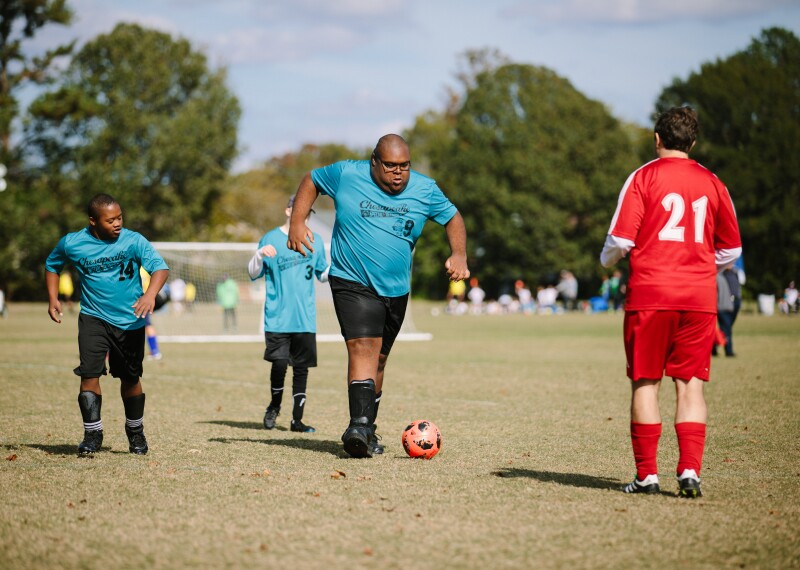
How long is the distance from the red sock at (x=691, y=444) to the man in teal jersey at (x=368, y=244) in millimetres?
1979

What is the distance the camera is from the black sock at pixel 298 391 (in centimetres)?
913

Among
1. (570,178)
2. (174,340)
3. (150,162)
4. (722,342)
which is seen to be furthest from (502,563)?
(570,178)

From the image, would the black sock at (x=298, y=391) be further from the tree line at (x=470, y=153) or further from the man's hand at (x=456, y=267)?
the tree line at (x=470, y=153)

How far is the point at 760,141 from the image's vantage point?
170ft

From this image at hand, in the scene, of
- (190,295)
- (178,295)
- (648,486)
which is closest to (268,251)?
(648,486)

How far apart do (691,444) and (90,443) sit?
14.7ft

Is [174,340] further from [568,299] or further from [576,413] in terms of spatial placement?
[568,299]

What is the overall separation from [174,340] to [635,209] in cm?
2100

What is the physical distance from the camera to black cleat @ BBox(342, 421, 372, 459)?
696 cm

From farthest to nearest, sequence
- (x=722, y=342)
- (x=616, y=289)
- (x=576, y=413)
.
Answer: (x=616, y=289)
(x=722, y=342)
(x=576, y=413)

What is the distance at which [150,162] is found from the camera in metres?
54.1

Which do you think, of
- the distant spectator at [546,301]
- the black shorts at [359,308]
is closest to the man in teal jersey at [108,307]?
the black shorts at [359,308]

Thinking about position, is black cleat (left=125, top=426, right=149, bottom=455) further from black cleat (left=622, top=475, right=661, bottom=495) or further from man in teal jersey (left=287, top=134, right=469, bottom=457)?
black cleat (left=622, top=475, right=661, bottom=495)

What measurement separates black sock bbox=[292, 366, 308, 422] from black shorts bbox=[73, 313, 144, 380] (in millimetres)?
1953
